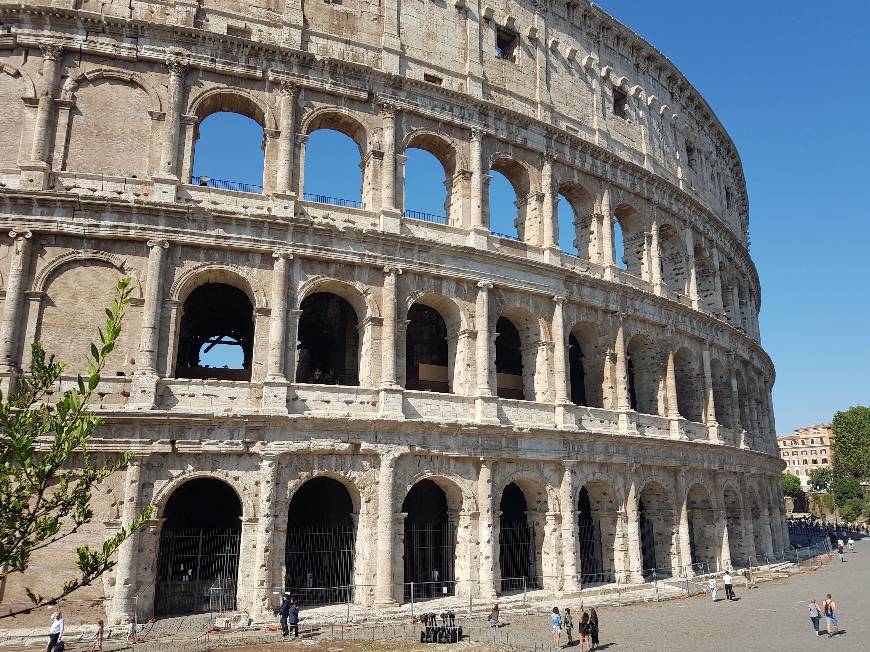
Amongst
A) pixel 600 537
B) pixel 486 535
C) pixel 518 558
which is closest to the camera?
pixel 486 535

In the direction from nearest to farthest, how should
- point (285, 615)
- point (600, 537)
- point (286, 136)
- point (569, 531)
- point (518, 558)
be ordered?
1. point (285, 615)
2. point (286, 136)
3. point (569, 531)
4. point (518, 558)
5. point (600, 537)

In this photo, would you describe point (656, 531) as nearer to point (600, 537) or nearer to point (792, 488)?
point (600, 537)

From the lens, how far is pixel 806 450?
336 ft

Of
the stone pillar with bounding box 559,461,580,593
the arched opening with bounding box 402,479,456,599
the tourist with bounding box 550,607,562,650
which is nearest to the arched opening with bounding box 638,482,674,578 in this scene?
the stone pillar with bounding box 559,461,580,593

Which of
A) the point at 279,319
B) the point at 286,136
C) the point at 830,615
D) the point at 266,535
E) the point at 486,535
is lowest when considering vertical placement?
the point at 830,615

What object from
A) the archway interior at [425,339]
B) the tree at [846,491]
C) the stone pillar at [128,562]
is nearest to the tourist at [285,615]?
the stone pillar at [128,562]

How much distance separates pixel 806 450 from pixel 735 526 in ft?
299

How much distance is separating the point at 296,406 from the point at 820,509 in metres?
72.1

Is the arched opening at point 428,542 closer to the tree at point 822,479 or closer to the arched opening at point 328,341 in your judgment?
the arched opening at point 328,341

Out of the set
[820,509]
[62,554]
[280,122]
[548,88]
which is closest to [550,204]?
[548,88]

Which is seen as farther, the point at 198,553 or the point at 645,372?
the point at 645,372

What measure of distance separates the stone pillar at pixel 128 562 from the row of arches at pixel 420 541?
85 cm

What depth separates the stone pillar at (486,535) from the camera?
16.5 meters

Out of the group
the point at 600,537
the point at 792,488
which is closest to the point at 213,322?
the point at 600,537
